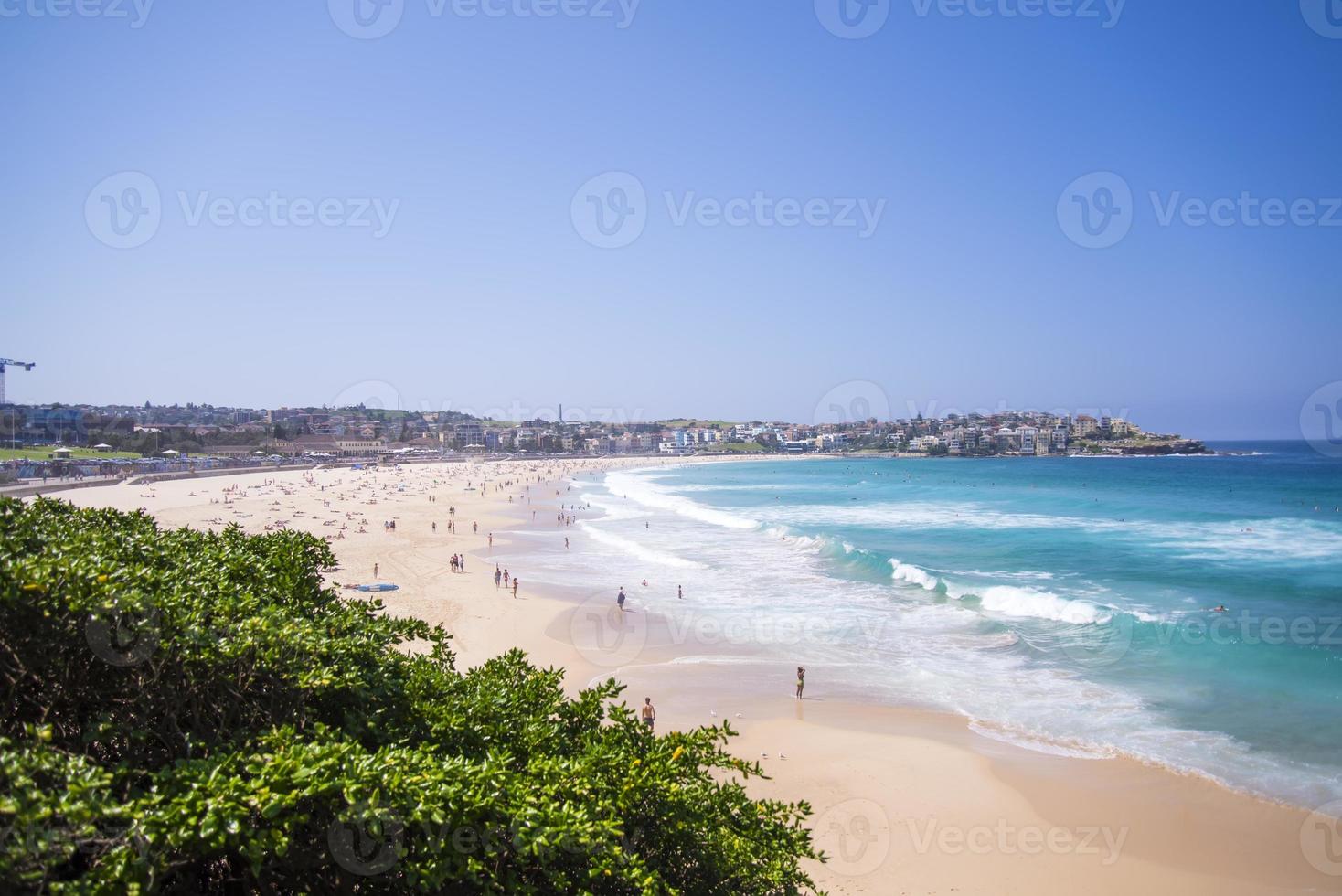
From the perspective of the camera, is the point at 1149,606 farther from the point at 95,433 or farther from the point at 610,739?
the point at 95,433

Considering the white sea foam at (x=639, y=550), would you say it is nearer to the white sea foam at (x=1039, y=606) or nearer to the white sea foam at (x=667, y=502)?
the white sea foam at (x=667, y=502)

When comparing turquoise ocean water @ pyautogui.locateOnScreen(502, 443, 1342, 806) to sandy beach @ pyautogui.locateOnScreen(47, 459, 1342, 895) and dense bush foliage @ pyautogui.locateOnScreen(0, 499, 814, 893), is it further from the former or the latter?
dense bush foliage @ pyautogui.locateOnScreen(0, 499, 814, 893)

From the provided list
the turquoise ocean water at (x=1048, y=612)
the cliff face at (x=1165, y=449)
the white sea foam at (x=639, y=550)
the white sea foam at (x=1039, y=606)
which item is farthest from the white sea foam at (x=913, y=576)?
the cliff face at (x=1165, y=449)

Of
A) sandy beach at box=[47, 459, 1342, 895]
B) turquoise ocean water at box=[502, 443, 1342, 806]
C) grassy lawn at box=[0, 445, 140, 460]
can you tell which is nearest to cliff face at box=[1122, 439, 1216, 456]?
turquoise ocean water at box=[502, 443, 1342, 806]

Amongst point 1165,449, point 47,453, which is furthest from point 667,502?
point 1165,449

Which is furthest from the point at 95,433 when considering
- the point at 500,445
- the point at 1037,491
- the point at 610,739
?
the point at 610,739

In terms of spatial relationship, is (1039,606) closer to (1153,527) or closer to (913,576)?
(913,576)
